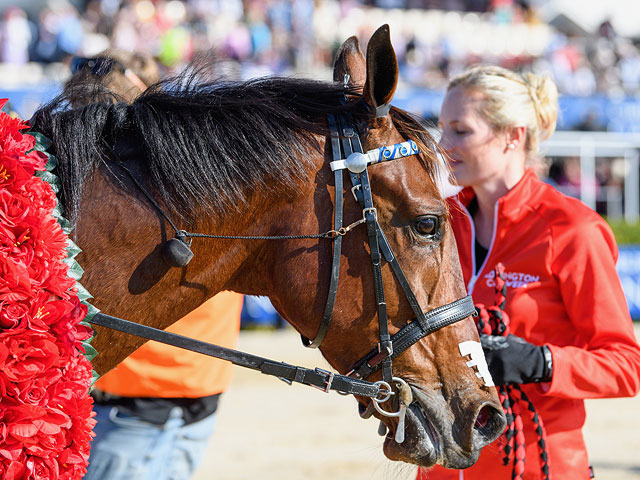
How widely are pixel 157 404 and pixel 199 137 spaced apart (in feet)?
4.56

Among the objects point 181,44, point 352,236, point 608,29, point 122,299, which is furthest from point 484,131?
point 608,29

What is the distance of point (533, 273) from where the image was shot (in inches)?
106

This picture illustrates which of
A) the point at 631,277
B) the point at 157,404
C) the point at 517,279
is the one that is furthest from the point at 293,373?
the point at 631,277

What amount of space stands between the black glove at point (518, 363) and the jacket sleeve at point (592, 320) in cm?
3

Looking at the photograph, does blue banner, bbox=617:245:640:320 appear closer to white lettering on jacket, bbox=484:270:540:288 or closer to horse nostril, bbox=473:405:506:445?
white lettering on jacket, bbox=484:270:540:288

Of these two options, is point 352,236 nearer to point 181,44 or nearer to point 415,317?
point 415,317

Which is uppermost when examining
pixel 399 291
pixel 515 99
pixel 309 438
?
pixel 515 99

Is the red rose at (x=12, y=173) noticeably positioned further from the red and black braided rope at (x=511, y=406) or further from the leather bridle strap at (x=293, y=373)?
the red and black braided rope at (x=511, y=406)

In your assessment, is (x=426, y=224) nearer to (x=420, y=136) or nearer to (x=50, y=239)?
(x=420, y=136)

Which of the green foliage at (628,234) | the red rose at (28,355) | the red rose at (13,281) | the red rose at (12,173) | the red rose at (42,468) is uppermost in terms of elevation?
the red rose at (12,173)

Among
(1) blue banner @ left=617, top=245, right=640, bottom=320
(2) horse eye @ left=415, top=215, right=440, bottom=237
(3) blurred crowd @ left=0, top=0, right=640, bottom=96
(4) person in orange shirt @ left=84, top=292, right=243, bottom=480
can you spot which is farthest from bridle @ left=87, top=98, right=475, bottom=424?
(3) blurred crowd @ left=0, top=0, right=640, bottom=96

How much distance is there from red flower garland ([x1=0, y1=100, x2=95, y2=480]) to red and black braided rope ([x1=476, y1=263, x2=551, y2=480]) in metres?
1.30

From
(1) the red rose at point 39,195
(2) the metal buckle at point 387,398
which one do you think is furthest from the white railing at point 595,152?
(1) the red rose at point 39,195

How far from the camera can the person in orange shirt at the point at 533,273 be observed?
8.25 ft
